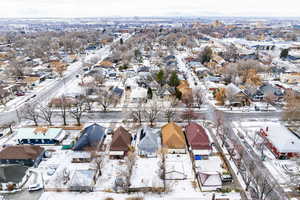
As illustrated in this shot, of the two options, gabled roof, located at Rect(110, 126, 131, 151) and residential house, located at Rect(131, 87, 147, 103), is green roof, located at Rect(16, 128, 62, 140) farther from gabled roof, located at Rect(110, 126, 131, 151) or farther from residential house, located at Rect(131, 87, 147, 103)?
residential house, located at Rect(131, 87, 147, 103)

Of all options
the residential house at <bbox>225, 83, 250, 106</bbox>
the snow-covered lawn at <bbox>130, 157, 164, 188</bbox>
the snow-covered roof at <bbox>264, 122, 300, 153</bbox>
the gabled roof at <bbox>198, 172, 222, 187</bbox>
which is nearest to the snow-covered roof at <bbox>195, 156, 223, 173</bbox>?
the gabled roof at <bbox>198, 172, 222, 187</bbox>

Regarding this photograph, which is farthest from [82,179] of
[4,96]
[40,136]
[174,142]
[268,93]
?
[268,93]

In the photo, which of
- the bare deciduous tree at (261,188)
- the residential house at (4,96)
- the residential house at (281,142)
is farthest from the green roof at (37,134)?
the residential house at (281,142)

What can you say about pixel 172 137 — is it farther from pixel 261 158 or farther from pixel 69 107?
pixel 69 107

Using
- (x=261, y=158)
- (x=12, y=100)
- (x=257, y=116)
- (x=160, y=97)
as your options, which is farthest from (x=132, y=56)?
(x=261, y=158)

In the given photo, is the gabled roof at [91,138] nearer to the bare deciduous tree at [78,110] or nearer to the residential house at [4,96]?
the bare deciduous tree at [78,110]

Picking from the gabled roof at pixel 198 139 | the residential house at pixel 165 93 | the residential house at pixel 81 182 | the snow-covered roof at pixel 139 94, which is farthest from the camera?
the residential house at pixel 165 93
